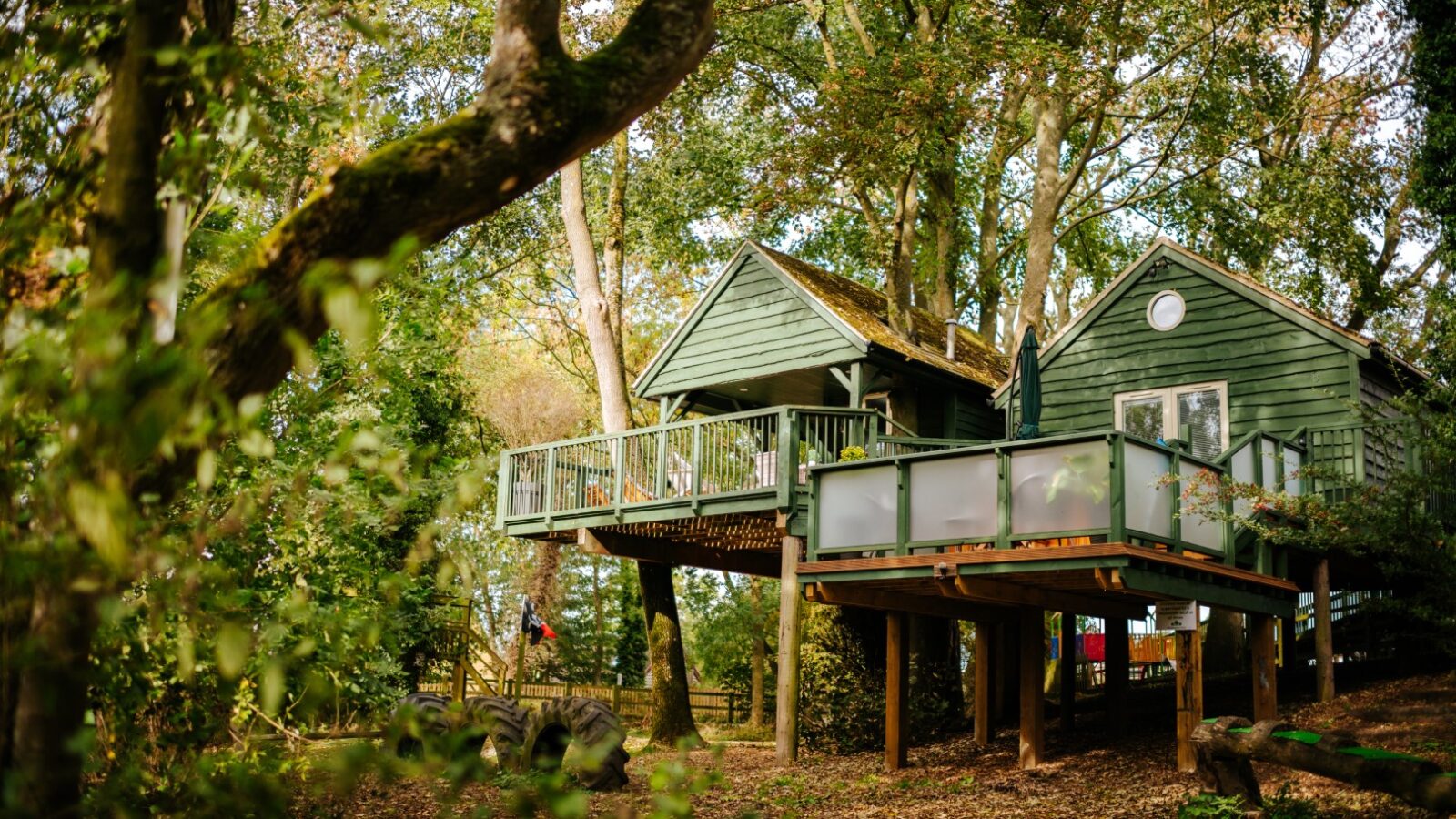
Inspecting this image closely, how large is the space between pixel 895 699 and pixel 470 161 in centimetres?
1148

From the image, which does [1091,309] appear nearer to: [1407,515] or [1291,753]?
[1407,515]

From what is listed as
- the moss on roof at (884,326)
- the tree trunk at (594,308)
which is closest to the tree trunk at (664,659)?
the tree trunk at (594,308)

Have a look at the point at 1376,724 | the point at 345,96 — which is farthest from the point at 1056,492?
the point at 345,96

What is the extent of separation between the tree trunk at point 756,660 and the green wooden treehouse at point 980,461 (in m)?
7.37

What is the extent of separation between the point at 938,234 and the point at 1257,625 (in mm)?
12175

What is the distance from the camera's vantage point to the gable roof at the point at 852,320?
703 inches

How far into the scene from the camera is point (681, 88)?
21.6 meters

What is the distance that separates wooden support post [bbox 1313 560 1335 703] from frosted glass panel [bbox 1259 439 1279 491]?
1325 mm

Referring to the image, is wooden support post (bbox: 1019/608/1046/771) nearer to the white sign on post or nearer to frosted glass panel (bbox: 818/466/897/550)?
the white sign on post

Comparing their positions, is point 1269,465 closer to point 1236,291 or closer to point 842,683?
point 1236,291

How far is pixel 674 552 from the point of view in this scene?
19094 mm

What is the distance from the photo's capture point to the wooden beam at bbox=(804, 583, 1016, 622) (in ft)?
45.2

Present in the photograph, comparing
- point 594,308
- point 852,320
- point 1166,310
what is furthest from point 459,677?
point 1166,310

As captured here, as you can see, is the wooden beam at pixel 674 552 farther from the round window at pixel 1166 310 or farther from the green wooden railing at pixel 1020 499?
the round window at pixel 1166 310
